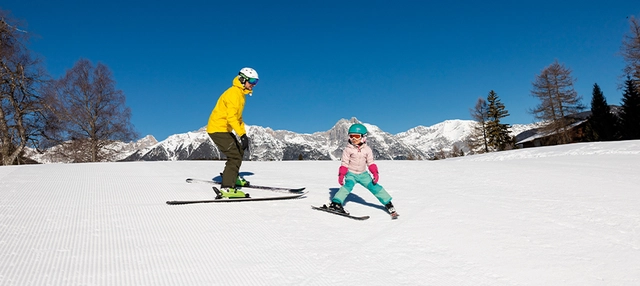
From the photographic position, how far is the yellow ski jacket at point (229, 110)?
561 cm

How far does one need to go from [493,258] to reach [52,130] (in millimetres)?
23943

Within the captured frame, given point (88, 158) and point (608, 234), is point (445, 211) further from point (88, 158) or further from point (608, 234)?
point (88, 158)

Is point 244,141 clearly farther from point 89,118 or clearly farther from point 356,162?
point 89,118

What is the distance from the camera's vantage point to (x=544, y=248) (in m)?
3.44

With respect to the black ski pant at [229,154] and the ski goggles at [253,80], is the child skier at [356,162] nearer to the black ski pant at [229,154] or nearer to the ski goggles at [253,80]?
the black ski pant at [229,154]

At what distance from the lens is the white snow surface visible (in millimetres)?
2693

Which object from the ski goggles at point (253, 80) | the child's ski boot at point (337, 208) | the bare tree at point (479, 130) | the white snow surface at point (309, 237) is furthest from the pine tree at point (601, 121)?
the ski goggles at point (253, 80)

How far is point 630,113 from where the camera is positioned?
33812 mm

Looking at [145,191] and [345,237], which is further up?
[145,191]

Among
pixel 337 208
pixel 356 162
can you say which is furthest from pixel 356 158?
pixel 337 208

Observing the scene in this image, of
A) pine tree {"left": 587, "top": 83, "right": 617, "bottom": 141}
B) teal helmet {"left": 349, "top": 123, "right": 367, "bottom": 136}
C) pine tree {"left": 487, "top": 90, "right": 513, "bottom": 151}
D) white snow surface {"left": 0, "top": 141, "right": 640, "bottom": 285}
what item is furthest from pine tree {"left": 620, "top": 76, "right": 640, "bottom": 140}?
teal helmet {"left": 349, "top": 123, "right": 367, "bottom": 136}

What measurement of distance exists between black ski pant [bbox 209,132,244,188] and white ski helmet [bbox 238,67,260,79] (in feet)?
3.44

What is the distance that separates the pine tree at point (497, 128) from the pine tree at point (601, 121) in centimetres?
782

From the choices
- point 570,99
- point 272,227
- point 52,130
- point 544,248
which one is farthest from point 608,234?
point 570,99
